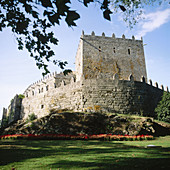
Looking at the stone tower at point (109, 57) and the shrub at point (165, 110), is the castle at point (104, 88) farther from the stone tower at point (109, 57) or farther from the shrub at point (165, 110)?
the shrub at point (165, 110)

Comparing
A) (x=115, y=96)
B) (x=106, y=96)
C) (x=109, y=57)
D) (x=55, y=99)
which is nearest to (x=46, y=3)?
(x=106, y=96)

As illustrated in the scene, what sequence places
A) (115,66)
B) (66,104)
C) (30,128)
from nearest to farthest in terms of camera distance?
(30,128) < (66,104) < (115,66)

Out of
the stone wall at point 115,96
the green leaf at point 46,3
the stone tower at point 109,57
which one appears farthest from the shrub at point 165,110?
the green leaf at point 46,3

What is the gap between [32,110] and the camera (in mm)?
20688

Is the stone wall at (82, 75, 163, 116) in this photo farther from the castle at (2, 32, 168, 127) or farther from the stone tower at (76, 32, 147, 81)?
the stone tower at (76, 32, 147, 81)

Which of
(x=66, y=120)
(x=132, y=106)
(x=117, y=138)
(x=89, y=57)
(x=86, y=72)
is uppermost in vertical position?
(x=89, y=57)

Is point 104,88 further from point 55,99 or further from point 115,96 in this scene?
point 55,99

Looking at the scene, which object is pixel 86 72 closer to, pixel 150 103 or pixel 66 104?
pixel 66 104

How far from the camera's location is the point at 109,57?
2253 centimetres

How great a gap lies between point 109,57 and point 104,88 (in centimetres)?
882

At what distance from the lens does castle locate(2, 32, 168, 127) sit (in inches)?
580

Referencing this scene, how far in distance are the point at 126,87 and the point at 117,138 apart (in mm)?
6243

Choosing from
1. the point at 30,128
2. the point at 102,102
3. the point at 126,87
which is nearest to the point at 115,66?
the point at 126,87

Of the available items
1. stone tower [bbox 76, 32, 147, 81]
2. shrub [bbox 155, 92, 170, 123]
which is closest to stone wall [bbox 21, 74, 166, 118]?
shrub [bbox 155, 92, 170, 123]
